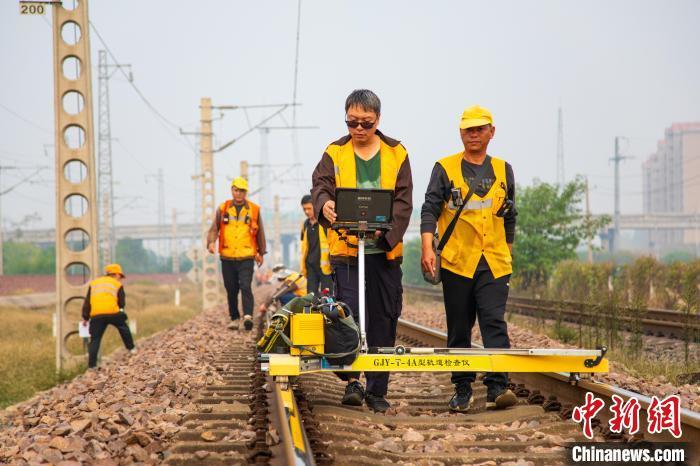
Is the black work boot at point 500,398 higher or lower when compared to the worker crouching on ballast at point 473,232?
lower

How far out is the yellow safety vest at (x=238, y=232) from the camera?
13.7m

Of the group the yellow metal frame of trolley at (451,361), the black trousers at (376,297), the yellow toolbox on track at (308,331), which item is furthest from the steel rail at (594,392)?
the yellow toolbox on track at (308,331)

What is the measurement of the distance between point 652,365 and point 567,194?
30.6 metres

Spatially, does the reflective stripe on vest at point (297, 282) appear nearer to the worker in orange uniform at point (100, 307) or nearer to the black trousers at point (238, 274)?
the black trousers at point (238, 274)

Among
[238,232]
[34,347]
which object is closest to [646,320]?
[238,232]

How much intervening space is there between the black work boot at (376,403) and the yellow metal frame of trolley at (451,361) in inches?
23.0

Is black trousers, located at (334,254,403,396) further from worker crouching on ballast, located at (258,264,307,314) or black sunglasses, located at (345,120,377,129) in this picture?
worker crouching on ballast, located at (258,264,307,314)

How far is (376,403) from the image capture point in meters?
6.43

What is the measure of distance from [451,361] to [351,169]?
4.80 feet

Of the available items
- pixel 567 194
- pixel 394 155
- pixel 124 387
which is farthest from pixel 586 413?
pixel 567 194

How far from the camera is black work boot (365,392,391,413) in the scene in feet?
20.9

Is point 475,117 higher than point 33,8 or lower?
lower

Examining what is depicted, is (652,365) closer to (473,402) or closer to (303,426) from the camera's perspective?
(473,402)

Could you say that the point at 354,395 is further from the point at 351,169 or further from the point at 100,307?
the point at 100,307
